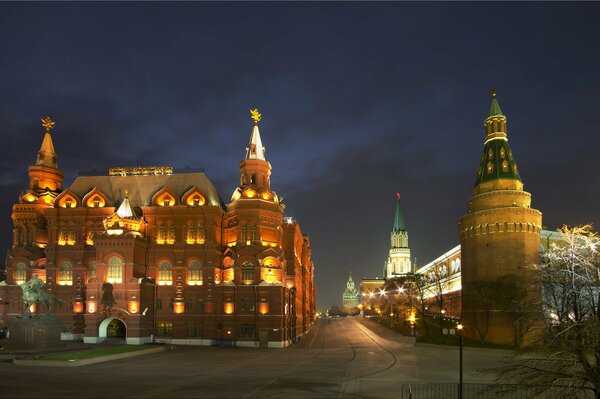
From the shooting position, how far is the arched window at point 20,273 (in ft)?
276

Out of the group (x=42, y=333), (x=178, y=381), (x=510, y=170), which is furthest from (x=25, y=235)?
(x=510, y=170)

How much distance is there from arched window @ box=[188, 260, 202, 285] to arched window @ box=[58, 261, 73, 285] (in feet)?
55.9

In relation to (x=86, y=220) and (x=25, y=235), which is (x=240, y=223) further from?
(x=25, y=235)

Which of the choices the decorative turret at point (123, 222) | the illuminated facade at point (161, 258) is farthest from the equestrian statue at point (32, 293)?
the decorative turret at point (123, 222)

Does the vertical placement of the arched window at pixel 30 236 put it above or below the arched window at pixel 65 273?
above

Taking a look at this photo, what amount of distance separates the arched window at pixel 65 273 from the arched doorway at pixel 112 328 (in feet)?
30.0

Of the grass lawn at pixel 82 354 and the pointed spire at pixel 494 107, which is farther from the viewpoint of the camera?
the pointed spire at pixel 494 107

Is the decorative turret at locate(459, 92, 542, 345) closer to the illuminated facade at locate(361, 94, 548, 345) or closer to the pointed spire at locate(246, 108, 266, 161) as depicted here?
the illuminated facade at locate(361, 94, 548, 345)

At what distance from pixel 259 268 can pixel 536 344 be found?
61.2 meters

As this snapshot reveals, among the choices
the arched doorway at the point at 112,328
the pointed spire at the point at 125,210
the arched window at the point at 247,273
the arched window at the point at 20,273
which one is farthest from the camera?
the arched window at the point at 20,273

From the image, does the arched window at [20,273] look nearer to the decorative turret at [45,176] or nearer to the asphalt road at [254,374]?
the decorative turret at [45,176]

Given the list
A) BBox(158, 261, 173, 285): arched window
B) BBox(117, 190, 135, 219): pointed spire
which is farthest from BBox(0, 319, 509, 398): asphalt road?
BBox(117, 190, 135, 219): pointed spire

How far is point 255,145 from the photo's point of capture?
87.7 m

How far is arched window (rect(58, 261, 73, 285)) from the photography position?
271 ft
